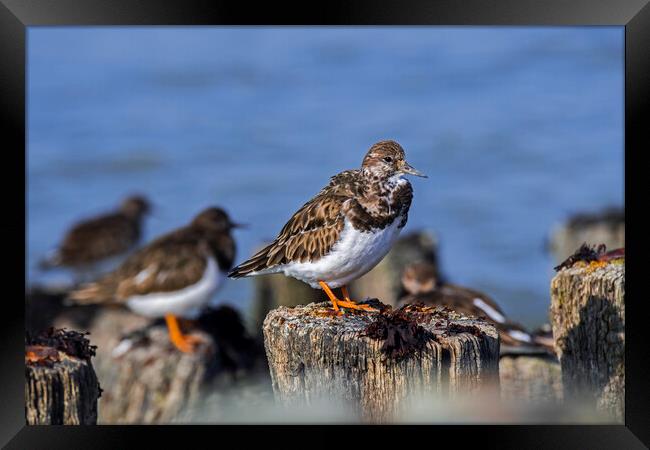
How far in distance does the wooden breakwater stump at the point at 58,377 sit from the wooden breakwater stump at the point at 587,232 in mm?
7557

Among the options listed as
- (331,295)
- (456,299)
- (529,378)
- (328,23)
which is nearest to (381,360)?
(331,295)

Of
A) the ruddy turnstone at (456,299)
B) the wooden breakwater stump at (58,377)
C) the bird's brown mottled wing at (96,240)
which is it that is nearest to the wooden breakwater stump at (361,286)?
the ruddy turnstone at (456,299)

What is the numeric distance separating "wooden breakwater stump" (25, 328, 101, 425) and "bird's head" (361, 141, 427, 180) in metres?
2.16

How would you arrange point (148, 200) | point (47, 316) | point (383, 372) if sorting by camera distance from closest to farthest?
1. point (383, 372)
2. point (47, 316)
3. point (148, 200)

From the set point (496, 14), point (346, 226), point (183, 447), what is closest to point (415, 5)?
point (496, 14)

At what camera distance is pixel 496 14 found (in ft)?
22.8

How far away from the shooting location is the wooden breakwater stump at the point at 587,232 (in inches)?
507

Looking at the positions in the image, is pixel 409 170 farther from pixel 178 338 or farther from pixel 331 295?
pixel 178 338

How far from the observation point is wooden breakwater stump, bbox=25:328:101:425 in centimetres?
644

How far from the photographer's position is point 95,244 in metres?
14.5

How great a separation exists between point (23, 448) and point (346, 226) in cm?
273

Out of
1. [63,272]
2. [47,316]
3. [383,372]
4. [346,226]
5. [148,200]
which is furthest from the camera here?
[148,200]

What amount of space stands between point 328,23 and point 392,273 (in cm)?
458

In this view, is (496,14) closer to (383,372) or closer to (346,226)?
(346,226)
